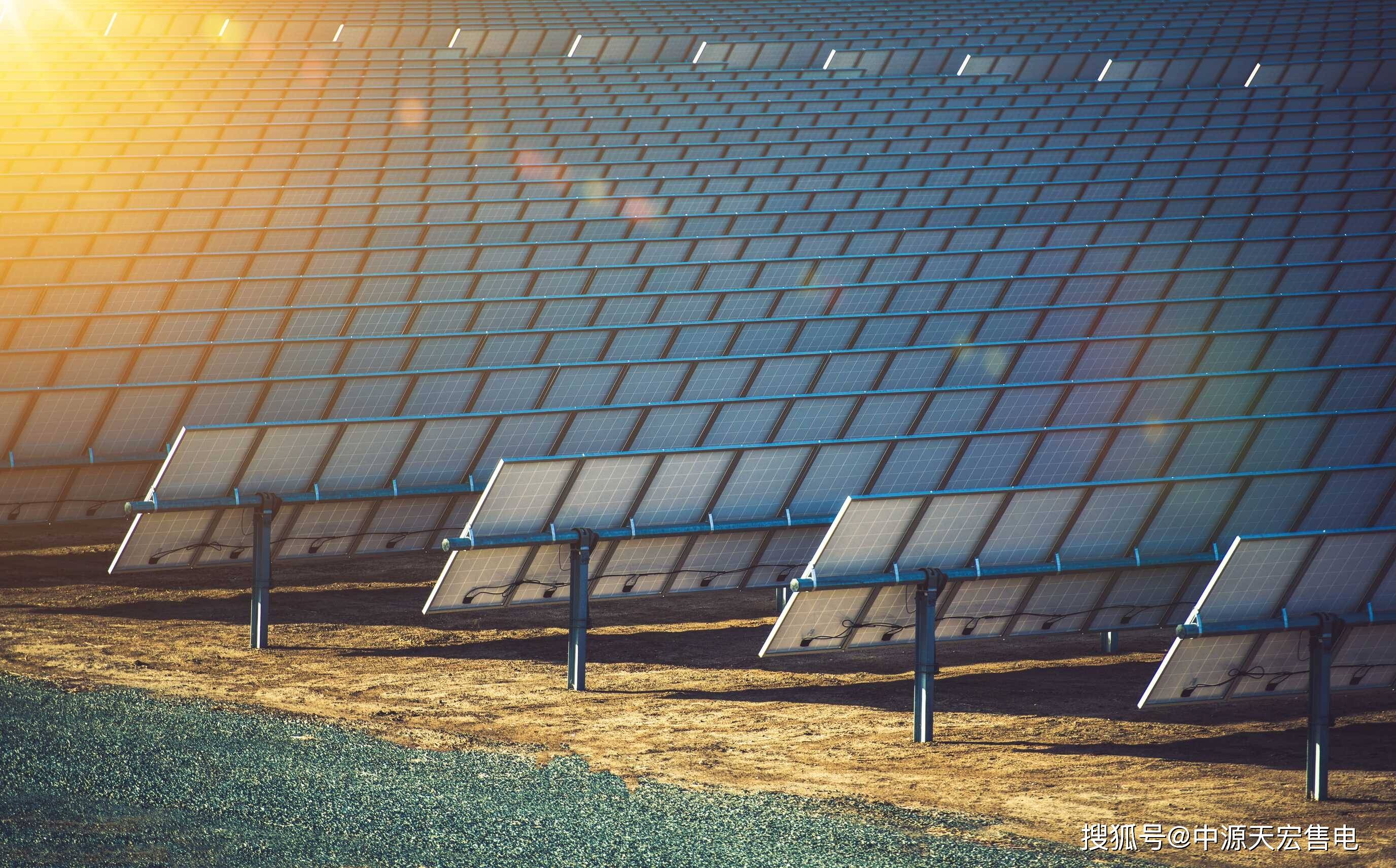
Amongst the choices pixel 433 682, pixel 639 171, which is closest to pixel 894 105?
pixel 639 171

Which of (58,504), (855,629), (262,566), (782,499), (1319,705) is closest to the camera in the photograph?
(1319,705)

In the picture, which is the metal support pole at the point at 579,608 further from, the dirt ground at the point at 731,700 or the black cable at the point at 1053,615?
the black cable at the point at 1053,615

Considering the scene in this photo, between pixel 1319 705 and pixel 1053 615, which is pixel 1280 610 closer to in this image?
pixel 1319 705

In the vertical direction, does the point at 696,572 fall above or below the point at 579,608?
above

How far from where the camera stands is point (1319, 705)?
8797 millimetres

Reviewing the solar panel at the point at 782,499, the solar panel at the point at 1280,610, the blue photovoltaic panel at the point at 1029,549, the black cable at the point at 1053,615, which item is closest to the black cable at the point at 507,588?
the solar panel at the point at 782,499

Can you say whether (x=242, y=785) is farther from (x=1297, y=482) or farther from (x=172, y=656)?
(x=1297, y=482)

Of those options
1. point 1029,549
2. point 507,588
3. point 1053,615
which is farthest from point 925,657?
point 507,588

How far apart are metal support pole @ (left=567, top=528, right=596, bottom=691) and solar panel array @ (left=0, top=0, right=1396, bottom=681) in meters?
0.24

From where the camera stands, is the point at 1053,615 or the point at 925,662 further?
the point at 1053,615

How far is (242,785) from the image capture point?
309 inches

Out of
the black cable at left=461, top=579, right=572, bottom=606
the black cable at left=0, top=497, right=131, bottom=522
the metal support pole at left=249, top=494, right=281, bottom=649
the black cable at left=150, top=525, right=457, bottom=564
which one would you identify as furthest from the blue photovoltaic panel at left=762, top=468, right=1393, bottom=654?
the black cable at left=0, top=497, right=131, bottom=522

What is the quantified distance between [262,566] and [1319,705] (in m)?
8.14

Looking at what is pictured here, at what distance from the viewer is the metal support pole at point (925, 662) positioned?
952 centimetres
